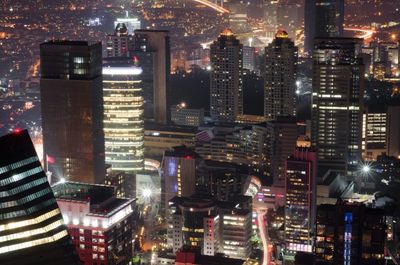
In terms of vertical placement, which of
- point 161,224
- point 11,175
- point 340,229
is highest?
point 11,175

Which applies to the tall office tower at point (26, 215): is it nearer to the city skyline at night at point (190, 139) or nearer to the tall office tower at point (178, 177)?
the city skyline at night at point (190, 139)

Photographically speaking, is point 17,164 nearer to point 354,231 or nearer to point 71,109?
point 354,231

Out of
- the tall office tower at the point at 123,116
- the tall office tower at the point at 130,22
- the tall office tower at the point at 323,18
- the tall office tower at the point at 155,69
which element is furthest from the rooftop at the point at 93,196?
the tall office tower at the point at 323,18

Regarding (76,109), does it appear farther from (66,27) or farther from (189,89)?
(189,89)

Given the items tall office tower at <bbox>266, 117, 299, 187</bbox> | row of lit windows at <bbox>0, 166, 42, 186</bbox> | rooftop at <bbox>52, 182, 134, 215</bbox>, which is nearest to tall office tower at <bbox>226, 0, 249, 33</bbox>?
tall office tower at <bbox>266, 117, 299, 187</bbox>

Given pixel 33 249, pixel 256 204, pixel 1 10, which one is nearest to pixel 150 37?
pixel 1 10

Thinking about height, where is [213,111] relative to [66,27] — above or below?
below

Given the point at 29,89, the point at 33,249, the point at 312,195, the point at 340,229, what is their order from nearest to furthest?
1. the point at 33,249
2. the point at 340,229
3. the point at 312,195
4. the point at 29,89
